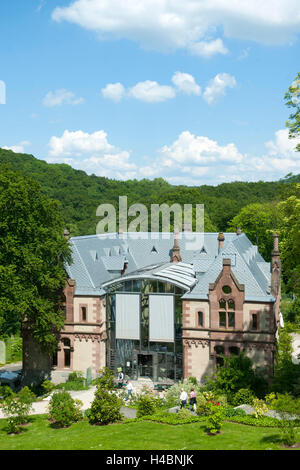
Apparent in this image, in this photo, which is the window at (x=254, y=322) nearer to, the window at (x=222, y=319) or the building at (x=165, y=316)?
the building at (x=165, y=316)

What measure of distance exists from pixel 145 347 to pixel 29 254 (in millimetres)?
14415

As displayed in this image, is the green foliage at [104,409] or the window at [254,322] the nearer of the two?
the green foliage at [104,409]

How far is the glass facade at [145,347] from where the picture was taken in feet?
151

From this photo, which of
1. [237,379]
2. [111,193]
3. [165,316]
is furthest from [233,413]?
[111,193]

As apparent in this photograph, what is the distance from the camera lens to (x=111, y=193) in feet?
465

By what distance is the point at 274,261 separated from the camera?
2181 inches

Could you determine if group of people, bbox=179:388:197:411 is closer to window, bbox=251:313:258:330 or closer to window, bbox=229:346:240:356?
window, bbox=229:346:240:356

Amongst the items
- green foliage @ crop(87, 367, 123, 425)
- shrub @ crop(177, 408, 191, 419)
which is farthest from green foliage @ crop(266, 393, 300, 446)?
green foliage @ crop(87, 367, 123, 425)

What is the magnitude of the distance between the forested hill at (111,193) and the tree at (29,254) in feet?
165

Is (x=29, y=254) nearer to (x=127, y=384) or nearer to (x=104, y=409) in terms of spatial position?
(x=127, y=384)

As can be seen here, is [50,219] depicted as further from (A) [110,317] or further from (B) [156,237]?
(B) [156,237]

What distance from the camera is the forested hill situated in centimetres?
11306

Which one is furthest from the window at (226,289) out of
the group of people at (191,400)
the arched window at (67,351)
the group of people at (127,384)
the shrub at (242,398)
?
the arched window at (67,351)
